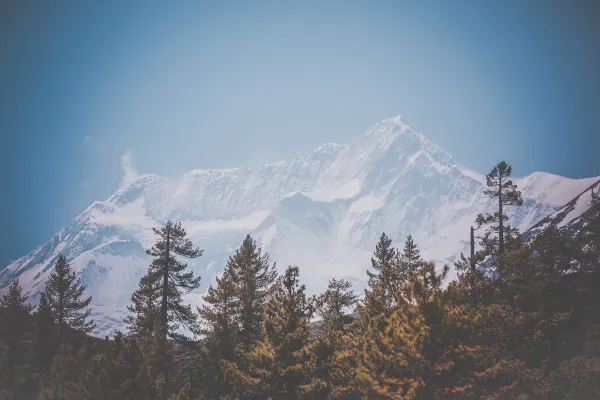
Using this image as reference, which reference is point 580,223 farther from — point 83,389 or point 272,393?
point 83,389

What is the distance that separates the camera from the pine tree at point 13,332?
2296cm

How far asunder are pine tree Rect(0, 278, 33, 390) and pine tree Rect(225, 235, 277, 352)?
13.4 m

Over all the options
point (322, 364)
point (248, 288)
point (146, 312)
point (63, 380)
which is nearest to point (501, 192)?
point (248, 288)

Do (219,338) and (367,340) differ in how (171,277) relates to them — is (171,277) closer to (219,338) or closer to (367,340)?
(219,338)

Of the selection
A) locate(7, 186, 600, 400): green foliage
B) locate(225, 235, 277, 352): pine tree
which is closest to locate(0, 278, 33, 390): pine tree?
locate(7, 186, 600, 400): green foliage

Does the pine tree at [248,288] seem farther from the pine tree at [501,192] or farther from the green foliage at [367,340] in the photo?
the pine tree at [501,192]

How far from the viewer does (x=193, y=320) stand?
31234 mm

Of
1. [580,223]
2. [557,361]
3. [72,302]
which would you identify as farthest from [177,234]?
[580,223]

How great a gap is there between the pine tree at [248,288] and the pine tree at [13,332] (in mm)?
13387

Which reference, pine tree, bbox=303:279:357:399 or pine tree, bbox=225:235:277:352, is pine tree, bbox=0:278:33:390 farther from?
pine tree, bbox=303:279:357:399

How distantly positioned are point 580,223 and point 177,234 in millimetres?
36500

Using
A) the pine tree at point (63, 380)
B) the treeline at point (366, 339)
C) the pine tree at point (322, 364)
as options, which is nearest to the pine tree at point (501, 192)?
the treeline at point (366, 339)

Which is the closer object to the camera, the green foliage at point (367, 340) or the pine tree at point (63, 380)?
the green foliage at point (367, 340)

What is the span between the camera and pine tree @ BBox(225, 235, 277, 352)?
88.3 feet
